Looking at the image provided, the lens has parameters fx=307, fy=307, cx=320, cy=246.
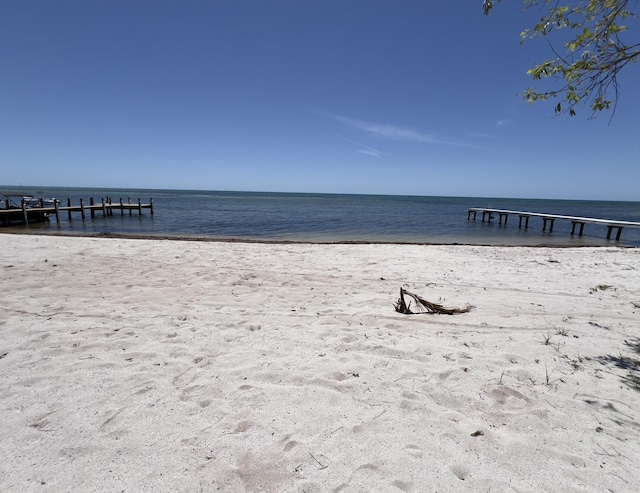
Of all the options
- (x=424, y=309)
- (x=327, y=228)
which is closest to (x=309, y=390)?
(x=424, y=309)

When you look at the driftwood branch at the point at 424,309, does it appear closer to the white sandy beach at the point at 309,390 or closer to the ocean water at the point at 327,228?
the white sandy beach at the point at 309,390

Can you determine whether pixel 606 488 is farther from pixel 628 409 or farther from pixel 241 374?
pixel 241 374

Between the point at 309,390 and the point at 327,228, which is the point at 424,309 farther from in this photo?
the point at 327,228

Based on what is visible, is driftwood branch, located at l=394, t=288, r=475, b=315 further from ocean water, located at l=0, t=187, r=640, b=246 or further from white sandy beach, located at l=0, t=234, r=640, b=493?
ocean water, located at l=0, t=187, r=640, b=246

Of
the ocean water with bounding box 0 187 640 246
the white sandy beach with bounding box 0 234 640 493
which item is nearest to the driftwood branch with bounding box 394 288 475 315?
the white sandy beach with bounding box 0 234 640 493

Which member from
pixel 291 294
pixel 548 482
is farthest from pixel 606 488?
pixel 291 294

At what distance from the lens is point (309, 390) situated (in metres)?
3.04

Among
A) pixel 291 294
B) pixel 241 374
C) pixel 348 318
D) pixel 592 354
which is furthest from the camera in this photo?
pixel 291 294

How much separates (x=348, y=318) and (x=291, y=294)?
62.6 inches

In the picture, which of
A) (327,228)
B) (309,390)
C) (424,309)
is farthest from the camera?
(327,228)

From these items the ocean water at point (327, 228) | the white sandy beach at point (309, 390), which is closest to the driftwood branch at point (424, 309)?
the white sandy beach at point (309, 390)

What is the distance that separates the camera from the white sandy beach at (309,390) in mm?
2141

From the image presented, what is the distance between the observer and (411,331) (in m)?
4.47

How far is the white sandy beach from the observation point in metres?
2.14
